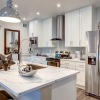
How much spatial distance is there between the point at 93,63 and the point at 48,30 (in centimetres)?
295

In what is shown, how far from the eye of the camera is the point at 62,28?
5121 millimetres

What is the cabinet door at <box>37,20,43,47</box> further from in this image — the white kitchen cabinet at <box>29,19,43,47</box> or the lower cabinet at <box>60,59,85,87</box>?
the lower cabinet at <box>60,59,85,87</box>

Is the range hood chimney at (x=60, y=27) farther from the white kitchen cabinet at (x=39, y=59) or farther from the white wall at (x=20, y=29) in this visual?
the white wall at (x=20, y=29)

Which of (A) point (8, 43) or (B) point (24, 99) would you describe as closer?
(B) point (24, 99)

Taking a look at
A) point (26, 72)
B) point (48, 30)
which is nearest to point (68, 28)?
point (48, 30)

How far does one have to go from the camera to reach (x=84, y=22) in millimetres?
4141

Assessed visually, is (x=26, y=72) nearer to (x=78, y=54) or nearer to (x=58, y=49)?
(x=78, y=54)

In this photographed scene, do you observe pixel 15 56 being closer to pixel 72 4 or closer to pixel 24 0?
pixel 24 0

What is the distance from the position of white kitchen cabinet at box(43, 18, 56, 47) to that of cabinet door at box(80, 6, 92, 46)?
5.40ft

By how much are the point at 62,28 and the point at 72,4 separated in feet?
4.35

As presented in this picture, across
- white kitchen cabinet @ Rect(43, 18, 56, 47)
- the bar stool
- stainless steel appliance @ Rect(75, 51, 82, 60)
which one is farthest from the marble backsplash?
the bar stool

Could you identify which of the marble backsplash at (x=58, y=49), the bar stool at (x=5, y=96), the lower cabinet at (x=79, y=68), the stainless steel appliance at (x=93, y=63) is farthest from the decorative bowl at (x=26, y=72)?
the marble backsplash at (x=58, y=49)

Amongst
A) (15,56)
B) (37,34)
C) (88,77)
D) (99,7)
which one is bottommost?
(88,77)

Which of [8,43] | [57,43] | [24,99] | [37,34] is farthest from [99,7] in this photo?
[8,43]
